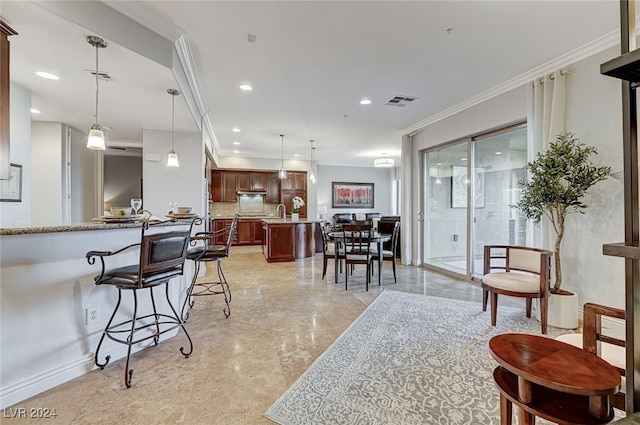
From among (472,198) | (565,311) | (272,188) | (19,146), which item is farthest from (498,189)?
(272,188)

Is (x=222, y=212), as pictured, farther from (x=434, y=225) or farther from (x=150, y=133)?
(x=434, y=225)

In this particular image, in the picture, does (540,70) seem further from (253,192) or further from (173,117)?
(253,192)

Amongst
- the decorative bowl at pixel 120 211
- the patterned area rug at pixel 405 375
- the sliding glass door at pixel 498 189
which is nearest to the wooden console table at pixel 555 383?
the patterned area rug at pixel 405 375

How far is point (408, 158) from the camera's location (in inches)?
238

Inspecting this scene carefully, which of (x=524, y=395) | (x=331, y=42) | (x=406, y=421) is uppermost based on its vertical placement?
(x=331, y=42)

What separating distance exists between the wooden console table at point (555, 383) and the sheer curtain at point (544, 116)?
8.71 ft

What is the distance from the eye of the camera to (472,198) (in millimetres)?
4715

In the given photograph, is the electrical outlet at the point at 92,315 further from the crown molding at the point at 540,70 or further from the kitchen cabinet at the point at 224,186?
the kitchen cabinet at the point at 224,186

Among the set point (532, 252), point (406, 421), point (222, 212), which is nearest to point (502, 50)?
point (532, 252)

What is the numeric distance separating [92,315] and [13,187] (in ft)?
7.31

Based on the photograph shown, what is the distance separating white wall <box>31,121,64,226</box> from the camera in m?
4.30

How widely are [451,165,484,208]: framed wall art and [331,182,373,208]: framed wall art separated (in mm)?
5651

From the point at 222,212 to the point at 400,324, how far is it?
23.3 ft

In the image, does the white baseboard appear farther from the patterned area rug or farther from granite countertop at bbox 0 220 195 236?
the patterned area rug
